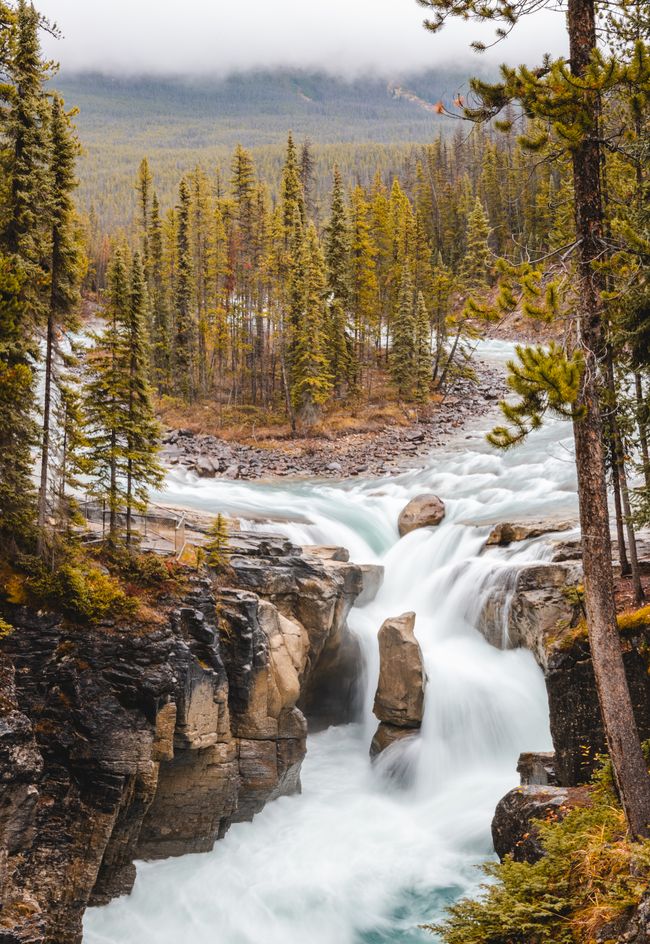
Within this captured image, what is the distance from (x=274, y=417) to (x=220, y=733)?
3278 cm

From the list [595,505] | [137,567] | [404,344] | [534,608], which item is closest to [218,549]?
[137,567]

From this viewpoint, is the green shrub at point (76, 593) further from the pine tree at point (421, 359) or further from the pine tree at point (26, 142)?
the pine tree at point (421, 359)

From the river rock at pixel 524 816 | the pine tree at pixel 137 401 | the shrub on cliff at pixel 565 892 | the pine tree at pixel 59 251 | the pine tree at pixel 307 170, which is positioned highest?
the pine tree at pixel 307 170

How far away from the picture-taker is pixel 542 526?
23.1 metres

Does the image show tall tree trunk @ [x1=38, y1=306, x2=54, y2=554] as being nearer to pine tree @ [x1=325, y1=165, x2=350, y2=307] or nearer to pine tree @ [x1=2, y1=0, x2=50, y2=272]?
pine tree @ [x1=2, y1=0, x2=50, y2=272]

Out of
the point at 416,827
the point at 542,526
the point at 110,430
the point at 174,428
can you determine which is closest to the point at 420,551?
the point at 542,526

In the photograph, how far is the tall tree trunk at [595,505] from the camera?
362 inches

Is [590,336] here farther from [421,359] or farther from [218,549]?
[421,359]

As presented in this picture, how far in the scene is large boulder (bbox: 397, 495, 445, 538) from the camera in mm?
28500

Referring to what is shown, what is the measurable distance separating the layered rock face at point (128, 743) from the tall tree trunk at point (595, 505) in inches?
364

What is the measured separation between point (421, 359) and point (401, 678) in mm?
33715

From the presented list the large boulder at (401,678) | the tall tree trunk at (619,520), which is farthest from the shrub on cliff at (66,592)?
the tall tree trunk at (619,520)

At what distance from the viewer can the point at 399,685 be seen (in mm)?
19703

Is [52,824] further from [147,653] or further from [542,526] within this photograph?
[542,526]
